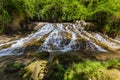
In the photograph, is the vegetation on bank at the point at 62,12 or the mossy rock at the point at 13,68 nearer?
the mossy rock at the point at 13,68

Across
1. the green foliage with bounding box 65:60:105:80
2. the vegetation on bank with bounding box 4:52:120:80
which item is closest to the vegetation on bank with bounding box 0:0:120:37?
the vegetation on bank with bounding box 4:52:120:80

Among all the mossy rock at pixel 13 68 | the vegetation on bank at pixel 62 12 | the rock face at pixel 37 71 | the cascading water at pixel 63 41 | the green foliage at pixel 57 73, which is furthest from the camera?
the vegetation on bank at pixel 62 12

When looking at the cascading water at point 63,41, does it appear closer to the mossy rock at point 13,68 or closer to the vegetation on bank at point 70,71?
the mossy rock at point 13,68

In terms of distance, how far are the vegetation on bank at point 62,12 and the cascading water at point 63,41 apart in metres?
1.57

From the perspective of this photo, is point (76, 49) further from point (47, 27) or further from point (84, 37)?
point (47, 27)

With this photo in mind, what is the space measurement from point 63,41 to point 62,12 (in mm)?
6593

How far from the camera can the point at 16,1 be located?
1659cm

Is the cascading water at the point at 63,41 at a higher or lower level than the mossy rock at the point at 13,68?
lower

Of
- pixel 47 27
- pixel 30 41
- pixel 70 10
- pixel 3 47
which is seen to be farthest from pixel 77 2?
pixel 3 47

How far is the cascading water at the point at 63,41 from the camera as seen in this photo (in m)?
12.6

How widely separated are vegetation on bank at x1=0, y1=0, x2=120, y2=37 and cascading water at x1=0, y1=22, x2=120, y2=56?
1567 mm

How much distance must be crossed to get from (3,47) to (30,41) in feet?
5.22

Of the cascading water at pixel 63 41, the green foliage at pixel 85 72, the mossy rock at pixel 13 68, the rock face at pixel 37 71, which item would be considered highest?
the green foliage at pixel 85 72

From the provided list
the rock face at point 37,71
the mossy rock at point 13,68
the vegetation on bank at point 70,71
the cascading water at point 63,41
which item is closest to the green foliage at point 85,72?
the vegetation on bank at point 70,71
